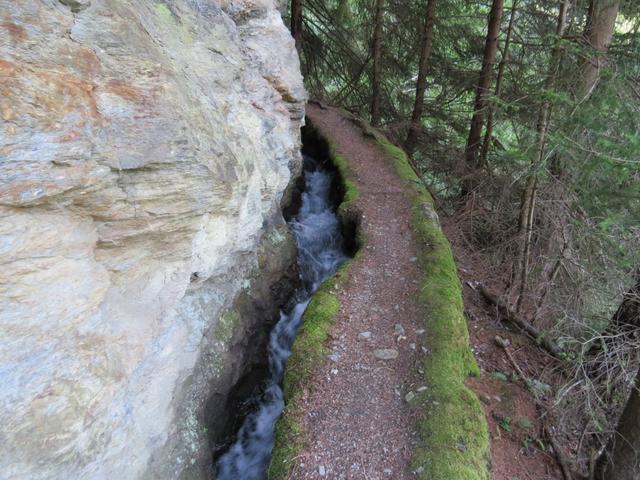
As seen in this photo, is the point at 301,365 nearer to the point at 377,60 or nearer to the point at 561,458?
the point at 561,458

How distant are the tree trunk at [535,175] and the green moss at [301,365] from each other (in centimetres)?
281

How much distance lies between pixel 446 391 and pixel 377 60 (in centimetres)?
1079

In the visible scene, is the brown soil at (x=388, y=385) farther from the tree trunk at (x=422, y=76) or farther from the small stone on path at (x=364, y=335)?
the tree trunk at (x=422, y=76)

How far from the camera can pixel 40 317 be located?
2924 mm

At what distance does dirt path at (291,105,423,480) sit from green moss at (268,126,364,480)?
0.11m

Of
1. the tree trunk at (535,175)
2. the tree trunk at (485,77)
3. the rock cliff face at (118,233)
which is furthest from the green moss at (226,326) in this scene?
the tree trunk at (485,77)

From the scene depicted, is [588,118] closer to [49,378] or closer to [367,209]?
[367,209]

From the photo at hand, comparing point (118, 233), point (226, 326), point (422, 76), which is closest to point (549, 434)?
point (226, 326)

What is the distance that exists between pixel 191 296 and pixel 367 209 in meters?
4.66

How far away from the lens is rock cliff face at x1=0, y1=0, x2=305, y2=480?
2.78m

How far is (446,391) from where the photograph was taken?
4.78 meters

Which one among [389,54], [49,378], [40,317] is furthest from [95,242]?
[389,54]

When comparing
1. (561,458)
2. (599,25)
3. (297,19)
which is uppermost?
(297,19)

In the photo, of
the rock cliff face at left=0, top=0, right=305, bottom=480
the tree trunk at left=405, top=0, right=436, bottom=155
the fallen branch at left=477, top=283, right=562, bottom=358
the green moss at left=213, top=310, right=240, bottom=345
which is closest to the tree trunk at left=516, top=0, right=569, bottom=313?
the fallen branch at left=477, top=283, right=562, bottom=358
